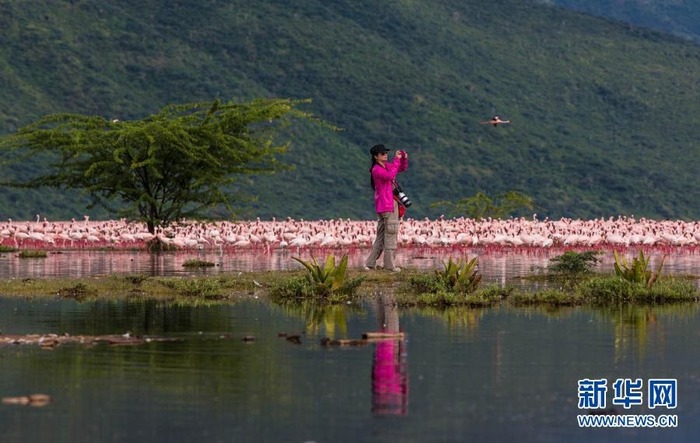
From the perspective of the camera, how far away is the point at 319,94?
109062 mm

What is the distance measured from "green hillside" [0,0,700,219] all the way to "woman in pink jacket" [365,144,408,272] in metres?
65.6

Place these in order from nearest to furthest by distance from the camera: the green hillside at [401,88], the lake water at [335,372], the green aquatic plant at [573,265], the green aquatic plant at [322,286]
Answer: the lake water at [335,372], the green aquatic plant at [322,286], the green aquatic plant at [573,265], the green hillside at [401,88]

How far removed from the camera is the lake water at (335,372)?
32.1ft

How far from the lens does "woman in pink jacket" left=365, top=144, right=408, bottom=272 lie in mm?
22219

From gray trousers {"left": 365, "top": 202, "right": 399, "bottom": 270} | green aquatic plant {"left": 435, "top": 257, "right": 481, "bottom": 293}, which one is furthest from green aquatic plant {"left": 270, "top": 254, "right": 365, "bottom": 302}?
gray trousers {"left": 365, "top": 202, "right": 399, "bottom": 270}

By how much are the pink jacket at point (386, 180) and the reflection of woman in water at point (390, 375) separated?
6254 millimetres

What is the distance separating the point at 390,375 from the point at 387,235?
36.0 feet

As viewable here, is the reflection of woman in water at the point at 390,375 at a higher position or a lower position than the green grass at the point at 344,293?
lower

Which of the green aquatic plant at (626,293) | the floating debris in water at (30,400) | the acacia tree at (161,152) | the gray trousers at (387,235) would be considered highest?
the acacia tree at (161,152)

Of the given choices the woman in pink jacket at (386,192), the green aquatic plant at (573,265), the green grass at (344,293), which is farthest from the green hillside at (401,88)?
the green grass at (344,293)

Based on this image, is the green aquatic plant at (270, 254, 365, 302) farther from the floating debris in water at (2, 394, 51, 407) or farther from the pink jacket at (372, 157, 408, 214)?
the floating debris in water at (2, 394, 51, 407)

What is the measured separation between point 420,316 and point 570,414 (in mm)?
6502

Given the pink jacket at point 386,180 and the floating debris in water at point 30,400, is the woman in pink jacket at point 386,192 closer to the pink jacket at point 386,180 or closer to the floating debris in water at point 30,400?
the pink jacket at point 386,180

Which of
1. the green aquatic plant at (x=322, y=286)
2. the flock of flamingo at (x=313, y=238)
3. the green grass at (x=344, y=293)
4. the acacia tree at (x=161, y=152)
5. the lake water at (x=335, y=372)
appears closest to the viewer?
the lake water at (x=335, y=372)
